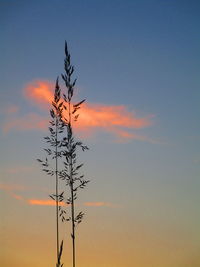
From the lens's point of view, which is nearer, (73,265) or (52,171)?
(73,265)

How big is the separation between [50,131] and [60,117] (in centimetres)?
72

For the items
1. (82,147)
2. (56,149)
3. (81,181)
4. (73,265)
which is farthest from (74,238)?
(56,149)

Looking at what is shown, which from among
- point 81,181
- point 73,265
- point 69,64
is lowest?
point 73,265

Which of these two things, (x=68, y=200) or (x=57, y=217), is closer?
(x=68, y=200)

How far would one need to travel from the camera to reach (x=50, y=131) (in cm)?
993

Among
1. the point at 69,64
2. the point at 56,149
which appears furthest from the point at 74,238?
the point at 69,64

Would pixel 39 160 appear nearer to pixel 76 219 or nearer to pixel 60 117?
pixel 60 117

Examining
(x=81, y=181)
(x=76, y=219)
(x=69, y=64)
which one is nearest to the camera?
(x=76, y=219)

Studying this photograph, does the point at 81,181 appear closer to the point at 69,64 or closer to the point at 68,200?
the point at 68,200

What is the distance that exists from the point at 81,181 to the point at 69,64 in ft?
9.11

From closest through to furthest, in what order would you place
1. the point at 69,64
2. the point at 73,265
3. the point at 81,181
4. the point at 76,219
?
the point at 73,265 < the point at 76,219 < the point at 81,181 < the point at 69,64

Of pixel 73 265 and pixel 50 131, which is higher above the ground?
pixel 50 131

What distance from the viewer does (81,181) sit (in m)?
8.32

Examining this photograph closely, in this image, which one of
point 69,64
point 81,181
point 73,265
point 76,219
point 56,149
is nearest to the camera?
point 73,265
